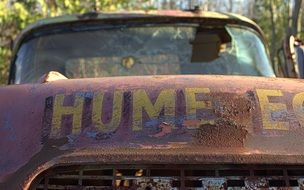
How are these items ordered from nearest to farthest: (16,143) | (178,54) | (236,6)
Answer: (16,143)
(178,54)
(236,6)

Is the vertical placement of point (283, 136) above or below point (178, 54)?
below

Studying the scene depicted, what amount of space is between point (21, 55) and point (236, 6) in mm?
44591

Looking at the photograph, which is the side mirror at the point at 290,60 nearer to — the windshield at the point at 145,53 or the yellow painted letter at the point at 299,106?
the windshield at the point at 145,53

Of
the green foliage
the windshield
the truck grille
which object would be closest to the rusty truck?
the truck grille

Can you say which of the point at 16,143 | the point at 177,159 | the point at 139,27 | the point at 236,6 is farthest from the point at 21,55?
the point at 236,6

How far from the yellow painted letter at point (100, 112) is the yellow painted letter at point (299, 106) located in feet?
2.07

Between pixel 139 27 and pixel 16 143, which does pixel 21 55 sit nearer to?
pixel 139 27

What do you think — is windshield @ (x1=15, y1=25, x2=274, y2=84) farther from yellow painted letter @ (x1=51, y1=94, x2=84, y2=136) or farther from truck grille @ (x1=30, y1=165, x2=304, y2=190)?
truck grille @ (x1=30, y1=165, x2=304, y2=190)

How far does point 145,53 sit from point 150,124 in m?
2.44

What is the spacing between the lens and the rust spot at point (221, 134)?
2295 millimetres

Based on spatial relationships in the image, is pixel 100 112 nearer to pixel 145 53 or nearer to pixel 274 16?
pixel 145 53

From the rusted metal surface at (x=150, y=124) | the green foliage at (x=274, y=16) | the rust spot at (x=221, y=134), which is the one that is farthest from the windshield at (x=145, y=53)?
the green foliage at (x=274, y=16)

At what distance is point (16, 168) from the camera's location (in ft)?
7.54

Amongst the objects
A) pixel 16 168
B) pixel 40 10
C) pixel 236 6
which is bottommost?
pixel 16 168
